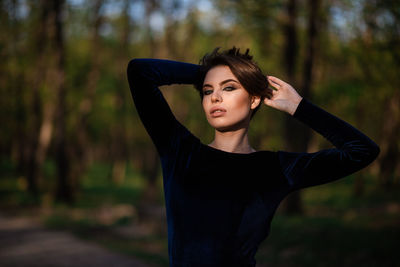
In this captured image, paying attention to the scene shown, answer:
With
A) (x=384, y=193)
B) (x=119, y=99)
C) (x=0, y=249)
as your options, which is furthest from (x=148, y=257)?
(x=119, y=99)

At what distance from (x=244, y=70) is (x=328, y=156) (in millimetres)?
591

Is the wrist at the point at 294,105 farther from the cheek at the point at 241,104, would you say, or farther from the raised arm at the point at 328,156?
the cheek at the point at 241,104

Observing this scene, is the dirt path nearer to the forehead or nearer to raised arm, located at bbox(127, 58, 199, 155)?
raised arm, located at bbox(127, 58, 199, 155)

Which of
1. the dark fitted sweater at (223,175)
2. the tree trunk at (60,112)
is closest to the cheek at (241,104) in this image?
the dark fitted sweater at (223,175)

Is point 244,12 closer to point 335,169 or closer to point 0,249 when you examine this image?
point 0,249

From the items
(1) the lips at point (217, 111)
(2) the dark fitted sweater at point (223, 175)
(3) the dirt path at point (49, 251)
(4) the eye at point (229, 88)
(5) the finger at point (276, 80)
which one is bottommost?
(3) the dirt path at point (49, 251)

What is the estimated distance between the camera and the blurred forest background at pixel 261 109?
8227 mm

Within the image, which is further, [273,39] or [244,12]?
[273,39]

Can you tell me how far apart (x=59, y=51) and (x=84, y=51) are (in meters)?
12.1

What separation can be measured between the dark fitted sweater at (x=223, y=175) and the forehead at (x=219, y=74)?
0.18m

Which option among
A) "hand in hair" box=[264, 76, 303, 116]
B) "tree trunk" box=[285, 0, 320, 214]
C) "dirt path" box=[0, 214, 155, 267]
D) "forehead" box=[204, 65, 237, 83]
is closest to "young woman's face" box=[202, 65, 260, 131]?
"forehead" box=[204, 65, 237, 83]

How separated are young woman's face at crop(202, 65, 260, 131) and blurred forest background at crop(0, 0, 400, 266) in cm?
111

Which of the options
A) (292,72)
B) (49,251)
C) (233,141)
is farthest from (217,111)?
(292,72)

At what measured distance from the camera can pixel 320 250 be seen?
24.3ft
